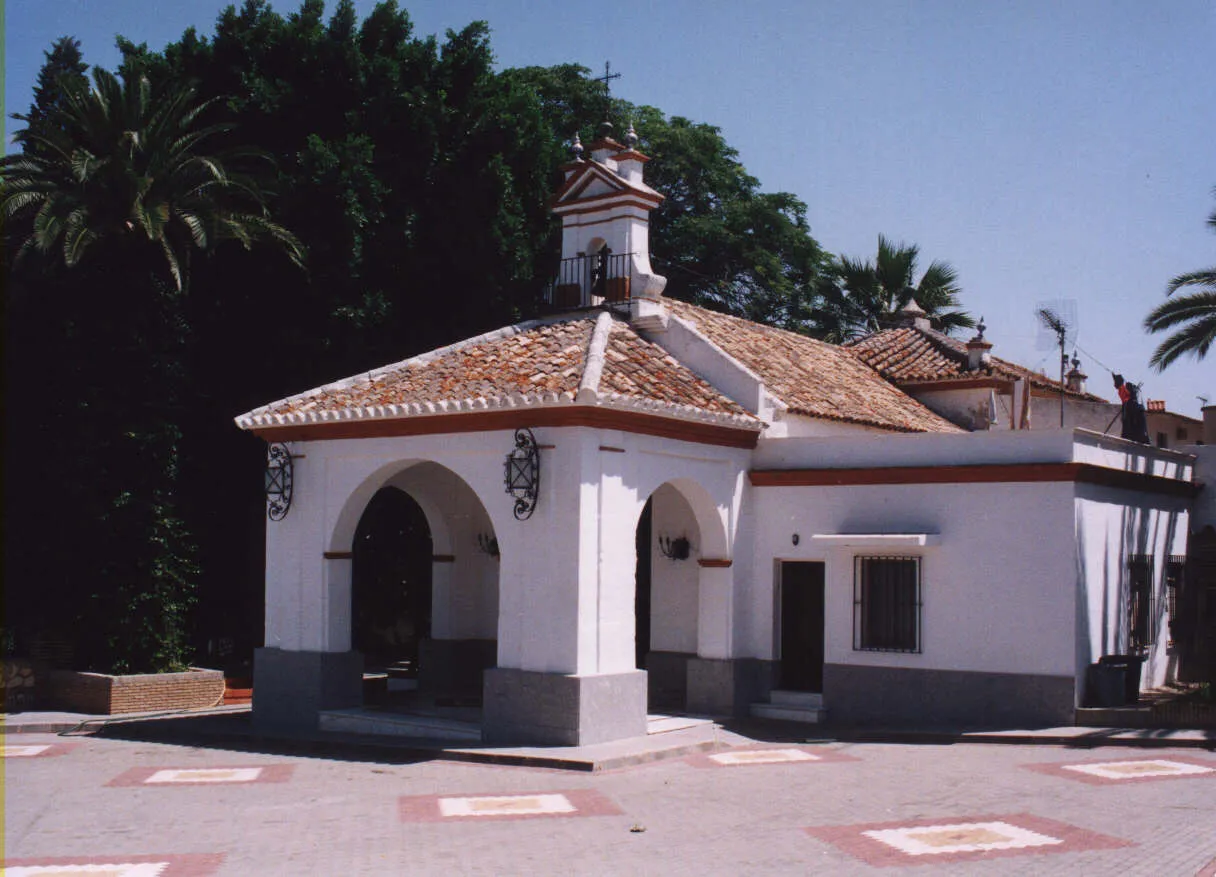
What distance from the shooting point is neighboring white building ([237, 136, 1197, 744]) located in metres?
15.2

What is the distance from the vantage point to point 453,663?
64.7 ft

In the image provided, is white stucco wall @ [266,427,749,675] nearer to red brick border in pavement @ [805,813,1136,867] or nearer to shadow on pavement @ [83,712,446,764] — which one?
shadow on pavement @ [83,712,446,764]

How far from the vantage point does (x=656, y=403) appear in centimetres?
1561

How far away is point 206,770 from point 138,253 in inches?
372

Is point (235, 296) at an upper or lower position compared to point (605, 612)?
upper

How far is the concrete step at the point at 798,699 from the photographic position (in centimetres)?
1758

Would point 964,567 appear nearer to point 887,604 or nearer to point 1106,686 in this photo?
point 887,604

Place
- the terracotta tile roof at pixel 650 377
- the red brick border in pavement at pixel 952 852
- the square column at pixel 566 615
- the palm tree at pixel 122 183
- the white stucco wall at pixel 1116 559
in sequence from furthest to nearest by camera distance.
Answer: the palm tree at pixel 122 183, the white stucco wall at pixel 1116 559, the terracotta tile roof at pixel 650 377, the square column at pixel 566 615, the red brick border in pavement at pixel 952 852

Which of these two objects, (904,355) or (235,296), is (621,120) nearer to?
(904,355)

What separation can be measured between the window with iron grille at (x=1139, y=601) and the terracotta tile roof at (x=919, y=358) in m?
6.38

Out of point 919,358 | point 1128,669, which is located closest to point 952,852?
point 1128,669

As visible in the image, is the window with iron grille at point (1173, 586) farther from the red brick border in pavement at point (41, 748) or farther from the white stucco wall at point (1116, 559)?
the red brick border in pavement at point (41, 748)

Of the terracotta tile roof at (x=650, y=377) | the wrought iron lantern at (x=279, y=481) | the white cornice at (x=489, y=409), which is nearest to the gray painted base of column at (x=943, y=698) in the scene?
the white cornice at (x=489, y=409)

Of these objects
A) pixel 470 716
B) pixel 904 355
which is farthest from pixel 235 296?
pixel 904 355
